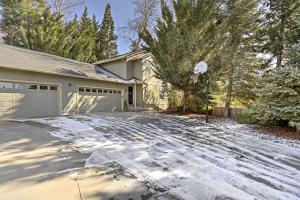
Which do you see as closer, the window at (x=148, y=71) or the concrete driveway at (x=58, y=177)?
the concrete driveway at (x=58, y=177)

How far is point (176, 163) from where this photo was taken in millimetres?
5473

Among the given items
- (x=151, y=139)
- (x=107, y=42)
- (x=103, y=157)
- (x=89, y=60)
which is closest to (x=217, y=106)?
(x=151, y=139)

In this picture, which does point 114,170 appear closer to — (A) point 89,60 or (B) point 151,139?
(B) point 151,139

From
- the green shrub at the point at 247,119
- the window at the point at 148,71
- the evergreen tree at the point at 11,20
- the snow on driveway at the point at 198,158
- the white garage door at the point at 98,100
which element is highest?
the evergreen tree at the point at 11,20

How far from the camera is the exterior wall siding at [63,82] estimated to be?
442 inches

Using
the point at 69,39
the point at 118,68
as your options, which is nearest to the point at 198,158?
the point at 118,68

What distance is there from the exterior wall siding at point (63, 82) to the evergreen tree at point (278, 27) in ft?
36.6

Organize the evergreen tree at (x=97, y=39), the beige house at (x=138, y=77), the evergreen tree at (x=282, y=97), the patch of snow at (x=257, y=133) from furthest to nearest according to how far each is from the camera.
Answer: the evergreen tree at (x=97, y=39) → the beige house at (x=138, y=77) → the evergreen tree at (x=282, y=97) → the patch of snow at (x=257, y=133)

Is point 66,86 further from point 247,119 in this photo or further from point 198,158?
point 247,119

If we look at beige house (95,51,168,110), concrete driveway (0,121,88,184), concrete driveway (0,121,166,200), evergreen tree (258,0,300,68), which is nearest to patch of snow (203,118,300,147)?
evergreen tree (258,0,300,68)

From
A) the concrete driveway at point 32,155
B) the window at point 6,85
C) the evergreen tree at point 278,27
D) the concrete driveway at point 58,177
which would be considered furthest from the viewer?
the evergreen tree at point 278,27

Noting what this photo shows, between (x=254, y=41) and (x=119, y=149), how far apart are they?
12298 millimetres

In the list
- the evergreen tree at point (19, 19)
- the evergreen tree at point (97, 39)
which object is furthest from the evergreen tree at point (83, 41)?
the evergreen tree at point (19, 19)

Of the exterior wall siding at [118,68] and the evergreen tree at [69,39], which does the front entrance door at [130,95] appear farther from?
the evergreen tree at [69,39]
